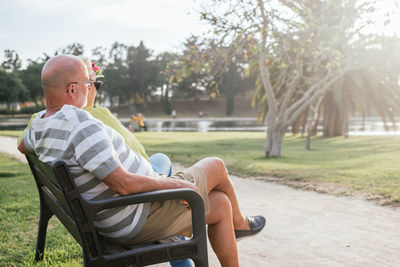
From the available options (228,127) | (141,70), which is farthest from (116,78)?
(228,127)

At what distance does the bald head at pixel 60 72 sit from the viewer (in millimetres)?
2219

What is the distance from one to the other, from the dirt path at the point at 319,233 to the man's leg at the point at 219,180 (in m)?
0.55

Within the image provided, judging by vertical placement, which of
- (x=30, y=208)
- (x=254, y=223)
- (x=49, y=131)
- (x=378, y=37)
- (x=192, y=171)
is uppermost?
(x=378, y=37)

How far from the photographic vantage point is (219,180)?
2.77m

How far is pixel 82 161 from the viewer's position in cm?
198

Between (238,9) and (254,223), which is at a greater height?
(238,9)

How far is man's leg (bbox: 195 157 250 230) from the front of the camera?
270 cm

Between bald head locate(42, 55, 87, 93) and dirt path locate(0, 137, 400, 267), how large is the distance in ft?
6.22

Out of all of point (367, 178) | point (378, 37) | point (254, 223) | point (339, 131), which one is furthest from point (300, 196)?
point (339, 131)

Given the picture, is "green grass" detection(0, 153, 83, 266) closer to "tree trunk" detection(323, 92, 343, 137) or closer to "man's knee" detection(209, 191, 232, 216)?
"man's knee" detection(209, 191, 232, 216)

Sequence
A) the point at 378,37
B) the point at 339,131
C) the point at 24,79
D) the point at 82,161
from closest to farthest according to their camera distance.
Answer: the point at 82,161 → the point at 378,37 → the point at 339,131 → the point at 24,79

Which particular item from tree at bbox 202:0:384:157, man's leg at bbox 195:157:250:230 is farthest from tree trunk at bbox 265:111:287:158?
man's leg at bbox 195:157:250:230

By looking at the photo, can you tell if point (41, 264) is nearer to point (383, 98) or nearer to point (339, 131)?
point (383, 98)

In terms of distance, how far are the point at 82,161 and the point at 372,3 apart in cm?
930
